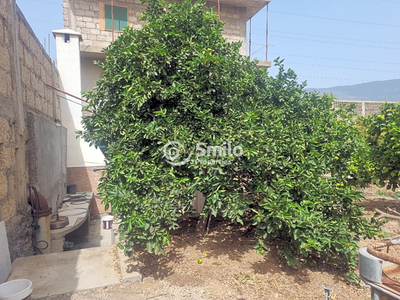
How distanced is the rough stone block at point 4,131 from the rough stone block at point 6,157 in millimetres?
96

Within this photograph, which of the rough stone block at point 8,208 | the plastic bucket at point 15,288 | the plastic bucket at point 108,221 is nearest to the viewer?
the plastic bucket at point 15,288

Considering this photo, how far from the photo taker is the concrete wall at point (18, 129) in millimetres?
3701

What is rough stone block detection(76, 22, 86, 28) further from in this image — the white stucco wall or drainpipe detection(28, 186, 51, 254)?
drainpipe detection(28, 186, 51, 254)

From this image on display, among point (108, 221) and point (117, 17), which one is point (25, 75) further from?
point (117, 17)

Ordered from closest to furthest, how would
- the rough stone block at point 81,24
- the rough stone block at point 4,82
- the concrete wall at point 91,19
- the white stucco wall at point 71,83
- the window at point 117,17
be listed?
the rough stone block at point 4,82 → the white stucco wall at point 71,83 → the concrete wall at point 91,19 → the rough stone block at point 81,24 → the window at point 117,17

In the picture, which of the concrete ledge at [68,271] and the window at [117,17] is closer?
the concrete ledge at [68,271]

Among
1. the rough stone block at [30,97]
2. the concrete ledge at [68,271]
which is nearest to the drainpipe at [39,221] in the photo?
the concrete ledge at [68,271]

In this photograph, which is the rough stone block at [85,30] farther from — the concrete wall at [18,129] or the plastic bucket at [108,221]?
the plastic bucket at [108,221]

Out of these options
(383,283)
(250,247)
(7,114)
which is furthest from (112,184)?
(383,283)

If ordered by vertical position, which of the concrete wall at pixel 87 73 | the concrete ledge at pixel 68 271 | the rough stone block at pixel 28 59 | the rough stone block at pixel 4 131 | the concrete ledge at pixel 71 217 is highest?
the concrete wall at pixel 87 73

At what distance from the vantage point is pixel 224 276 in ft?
11.5

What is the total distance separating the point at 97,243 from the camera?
7344 millimetres

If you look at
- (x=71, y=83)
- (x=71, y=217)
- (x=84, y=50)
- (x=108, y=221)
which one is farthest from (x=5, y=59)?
(x=84, y=50)

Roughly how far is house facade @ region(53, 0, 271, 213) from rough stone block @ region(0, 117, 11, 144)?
5.55 m
